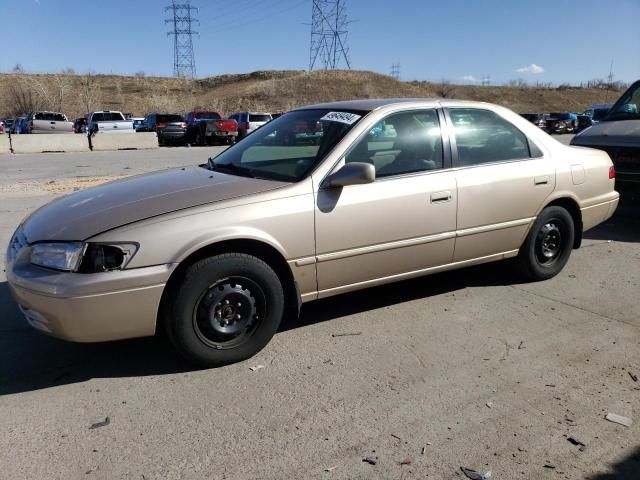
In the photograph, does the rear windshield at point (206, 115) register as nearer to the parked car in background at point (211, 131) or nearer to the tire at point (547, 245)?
the parked car in background at point (211, 131)

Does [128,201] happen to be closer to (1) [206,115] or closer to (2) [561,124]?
(1) [206,115]

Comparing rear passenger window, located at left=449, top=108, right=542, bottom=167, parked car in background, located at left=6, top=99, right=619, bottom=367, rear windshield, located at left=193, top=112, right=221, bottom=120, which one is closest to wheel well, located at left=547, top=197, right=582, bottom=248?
parked car in background, located at left=6, top=99, right=619, bottom=367

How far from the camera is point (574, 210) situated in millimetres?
5160

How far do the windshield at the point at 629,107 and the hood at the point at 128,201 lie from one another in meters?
6.48

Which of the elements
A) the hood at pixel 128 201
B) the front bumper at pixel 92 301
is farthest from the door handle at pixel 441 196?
the front bumper at pixel 92 301

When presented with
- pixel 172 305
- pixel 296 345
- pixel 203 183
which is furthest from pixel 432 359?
pixel 203 183

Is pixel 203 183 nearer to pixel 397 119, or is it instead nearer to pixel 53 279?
pixel 53 279

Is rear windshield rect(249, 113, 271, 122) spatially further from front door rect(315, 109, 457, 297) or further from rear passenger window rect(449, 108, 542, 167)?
front door rect(315, 109, 457, 297)

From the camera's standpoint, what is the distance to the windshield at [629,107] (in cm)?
802

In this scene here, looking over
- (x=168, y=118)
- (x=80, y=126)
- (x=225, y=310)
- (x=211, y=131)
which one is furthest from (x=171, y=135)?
(x=225, y=310)

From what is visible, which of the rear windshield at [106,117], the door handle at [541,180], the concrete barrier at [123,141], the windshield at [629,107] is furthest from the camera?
the rear windshield at [106,117]

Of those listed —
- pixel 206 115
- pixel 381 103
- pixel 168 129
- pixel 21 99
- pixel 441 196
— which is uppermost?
pixel 21 99

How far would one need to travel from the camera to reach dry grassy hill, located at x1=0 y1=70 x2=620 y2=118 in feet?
206

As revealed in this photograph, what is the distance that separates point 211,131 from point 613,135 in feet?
73.3
